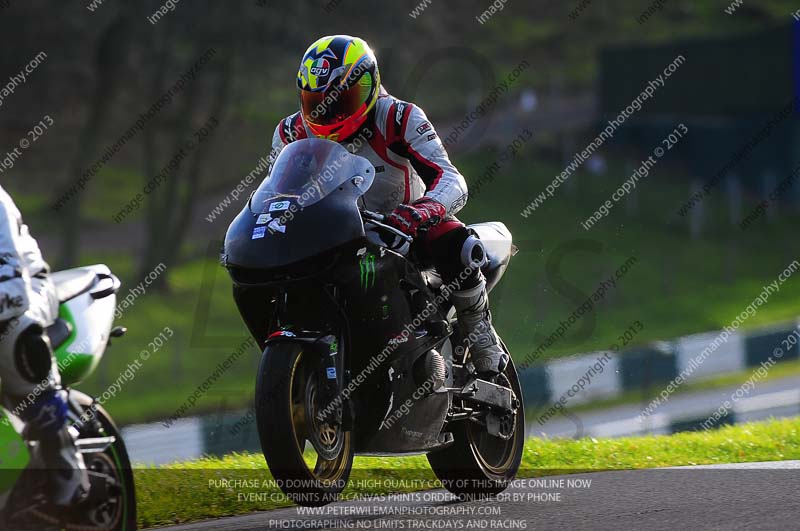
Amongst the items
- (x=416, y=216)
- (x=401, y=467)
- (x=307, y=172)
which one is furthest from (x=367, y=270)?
(x=401, y=467)

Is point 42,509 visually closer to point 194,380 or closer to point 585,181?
point 194,380

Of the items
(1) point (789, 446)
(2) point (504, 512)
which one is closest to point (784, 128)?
(1) point (789, 446)

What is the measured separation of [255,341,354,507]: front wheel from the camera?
5469 millimetres

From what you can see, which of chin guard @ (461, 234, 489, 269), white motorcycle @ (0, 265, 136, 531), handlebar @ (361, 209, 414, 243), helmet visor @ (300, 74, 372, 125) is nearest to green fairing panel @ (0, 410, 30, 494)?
white motorcycle @ (0, 265, 136, 531)

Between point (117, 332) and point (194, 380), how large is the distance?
73.3 ft

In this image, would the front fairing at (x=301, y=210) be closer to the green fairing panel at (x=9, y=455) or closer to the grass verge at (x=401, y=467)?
the green fairing panel at (x=9, y=455)

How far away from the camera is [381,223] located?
6.07 meters

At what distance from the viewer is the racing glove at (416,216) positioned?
612cm

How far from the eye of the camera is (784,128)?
151ft

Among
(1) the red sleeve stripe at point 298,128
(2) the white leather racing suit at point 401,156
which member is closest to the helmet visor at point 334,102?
(2) the white leather racing suit at point 401,156

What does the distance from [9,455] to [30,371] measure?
306mm

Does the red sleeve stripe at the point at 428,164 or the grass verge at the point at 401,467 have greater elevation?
the red sleeve stripe at the point at 428,164

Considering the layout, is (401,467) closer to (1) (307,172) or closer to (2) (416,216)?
(2) (416,216)

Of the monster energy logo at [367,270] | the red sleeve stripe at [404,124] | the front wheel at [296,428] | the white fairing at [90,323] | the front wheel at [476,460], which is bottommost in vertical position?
the front wheel at [476,460]
